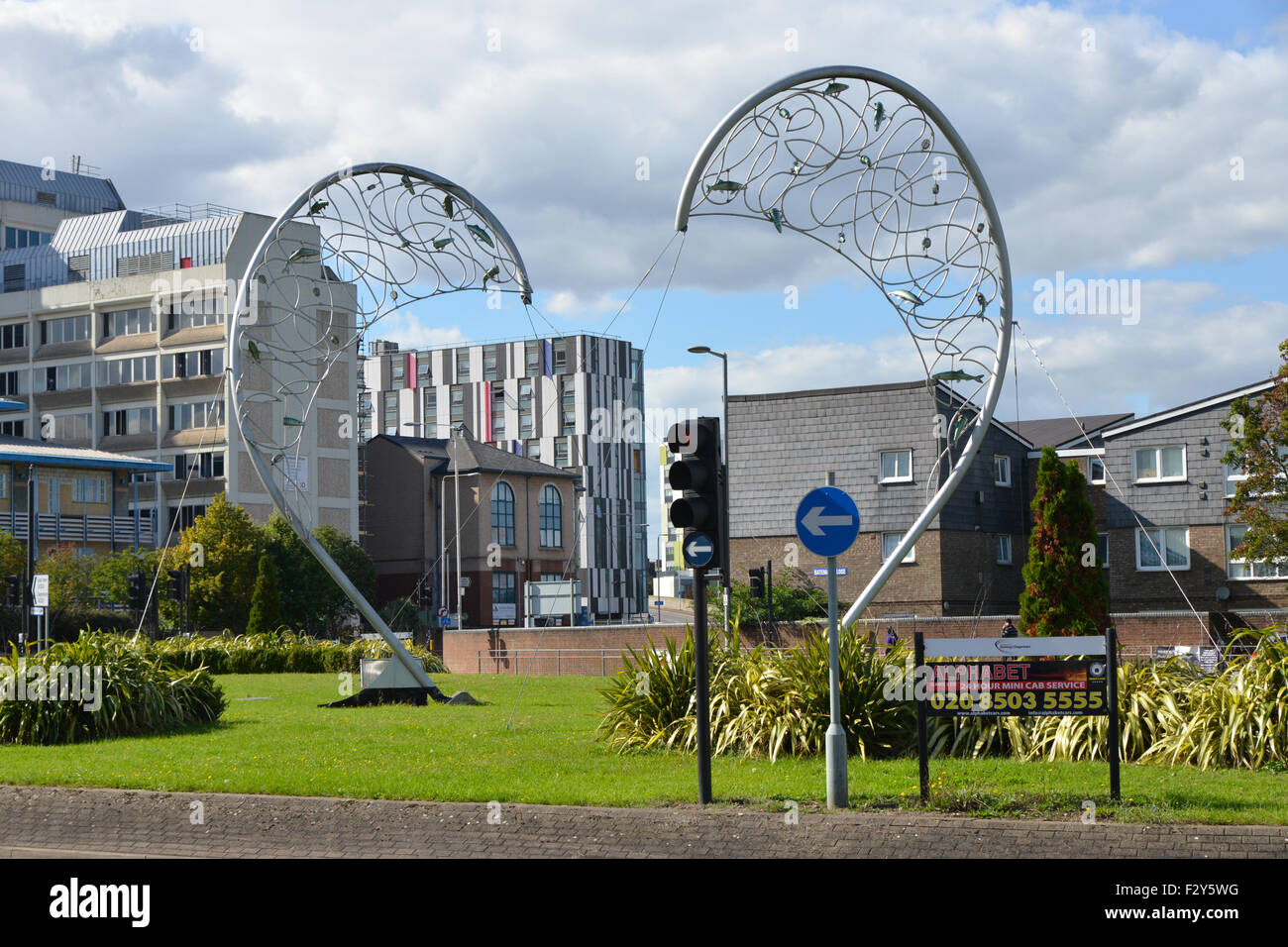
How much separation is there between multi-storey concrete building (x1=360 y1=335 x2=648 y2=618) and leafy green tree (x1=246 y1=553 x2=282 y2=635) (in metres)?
63.1

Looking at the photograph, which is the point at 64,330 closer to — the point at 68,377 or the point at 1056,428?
the point at 68,377

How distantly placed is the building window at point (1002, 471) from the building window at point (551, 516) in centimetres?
4786

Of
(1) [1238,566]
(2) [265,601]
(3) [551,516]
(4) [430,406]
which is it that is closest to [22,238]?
(4) [430,406]

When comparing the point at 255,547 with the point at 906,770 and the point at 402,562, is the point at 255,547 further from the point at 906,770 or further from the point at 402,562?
the point at 906,770

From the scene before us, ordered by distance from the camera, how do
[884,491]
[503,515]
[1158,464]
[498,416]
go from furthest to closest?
[498,416] → [503,515] → [884,491] → [1158,464]

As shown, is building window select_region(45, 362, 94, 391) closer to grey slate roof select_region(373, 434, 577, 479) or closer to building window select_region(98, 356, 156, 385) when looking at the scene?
building window select_region(98, 356, 156, 385)

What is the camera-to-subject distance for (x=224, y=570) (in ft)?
205

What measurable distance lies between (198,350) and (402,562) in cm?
1927

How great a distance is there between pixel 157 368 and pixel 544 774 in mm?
71974

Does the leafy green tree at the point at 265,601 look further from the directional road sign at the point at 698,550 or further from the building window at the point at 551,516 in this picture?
the building window at the point at 551,516

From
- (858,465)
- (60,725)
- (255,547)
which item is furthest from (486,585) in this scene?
(60,725)

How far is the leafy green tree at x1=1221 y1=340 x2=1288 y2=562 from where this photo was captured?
3906 centimetres

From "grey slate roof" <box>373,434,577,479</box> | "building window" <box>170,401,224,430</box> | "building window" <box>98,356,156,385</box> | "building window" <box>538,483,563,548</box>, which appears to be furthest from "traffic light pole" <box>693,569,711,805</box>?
"building window" <box>538,483,563,548</box>
